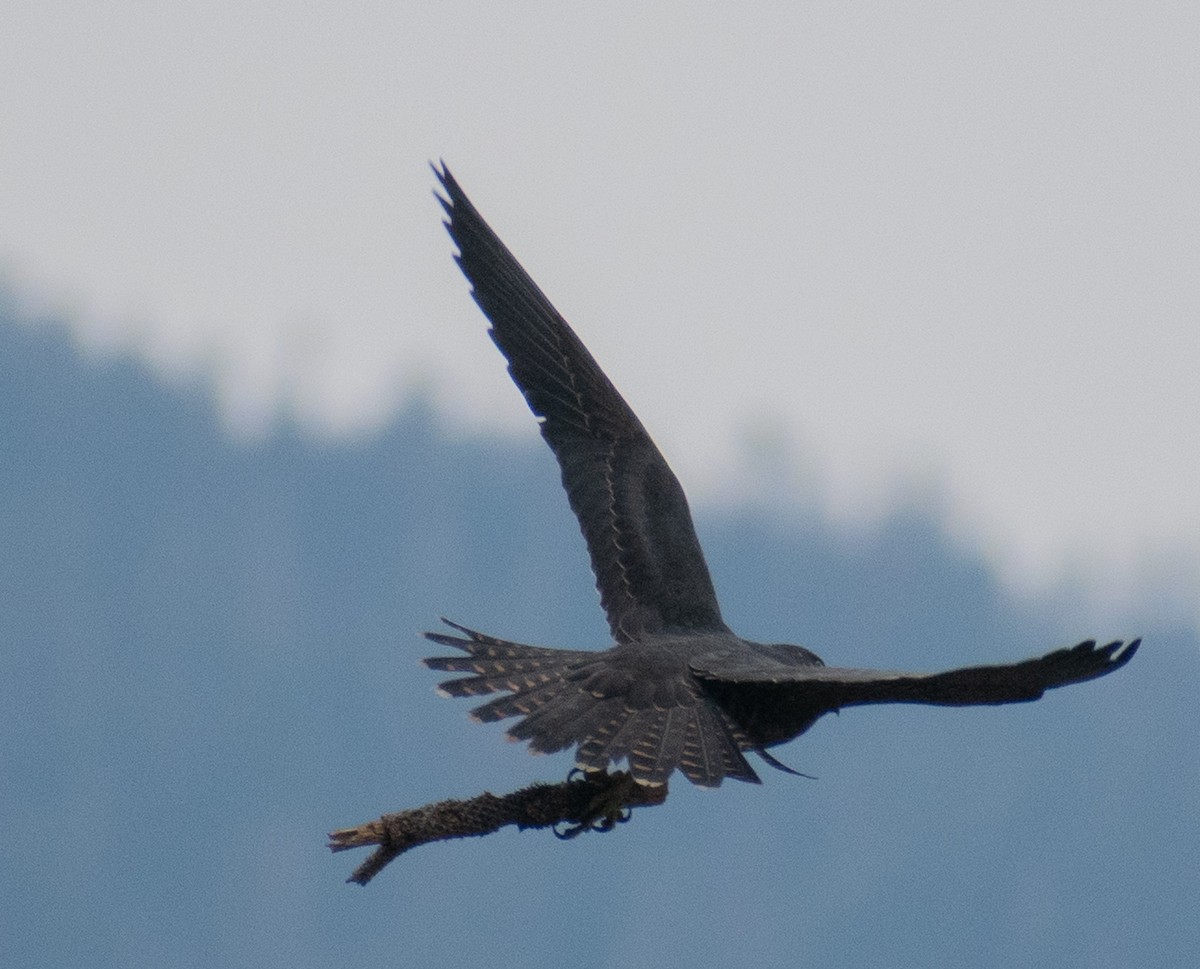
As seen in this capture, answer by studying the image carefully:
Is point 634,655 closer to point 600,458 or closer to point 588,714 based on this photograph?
point 588,714

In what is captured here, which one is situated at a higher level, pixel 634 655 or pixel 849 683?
pixel 634 655

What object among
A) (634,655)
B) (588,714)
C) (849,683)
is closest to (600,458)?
(634,655)

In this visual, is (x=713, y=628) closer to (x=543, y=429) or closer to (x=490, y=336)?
(x=543, y=429)

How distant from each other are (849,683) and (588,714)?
0.81 meters

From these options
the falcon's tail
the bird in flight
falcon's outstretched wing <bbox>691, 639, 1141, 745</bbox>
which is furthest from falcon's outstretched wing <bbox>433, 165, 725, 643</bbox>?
the falcon's tail

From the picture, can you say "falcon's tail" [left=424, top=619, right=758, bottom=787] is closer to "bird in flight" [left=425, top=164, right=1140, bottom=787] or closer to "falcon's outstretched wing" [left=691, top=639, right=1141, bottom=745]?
"bird in flight" [left=425, top=164, right=1140, bottom=787]

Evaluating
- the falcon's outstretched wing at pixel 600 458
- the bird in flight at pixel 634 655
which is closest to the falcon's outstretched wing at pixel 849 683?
the bird in flight at pixel 634 655

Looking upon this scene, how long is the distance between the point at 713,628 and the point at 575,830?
1.36m

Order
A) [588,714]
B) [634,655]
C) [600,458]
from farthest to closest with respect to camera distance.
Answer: [600,458] → [634,655] → [588,714]

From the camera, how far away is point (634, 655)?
4.90 m

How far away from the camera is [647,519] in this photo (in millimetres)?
6031

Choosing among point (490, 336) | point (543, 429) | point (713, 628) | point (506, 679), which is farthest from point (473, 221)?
point (506, 679)

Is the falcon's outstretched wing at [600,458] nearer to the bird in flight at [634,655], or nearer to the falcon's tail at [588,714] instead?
the bird in flight at [634,655]

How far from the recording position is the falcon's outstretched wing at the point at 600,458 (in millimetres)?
5719
